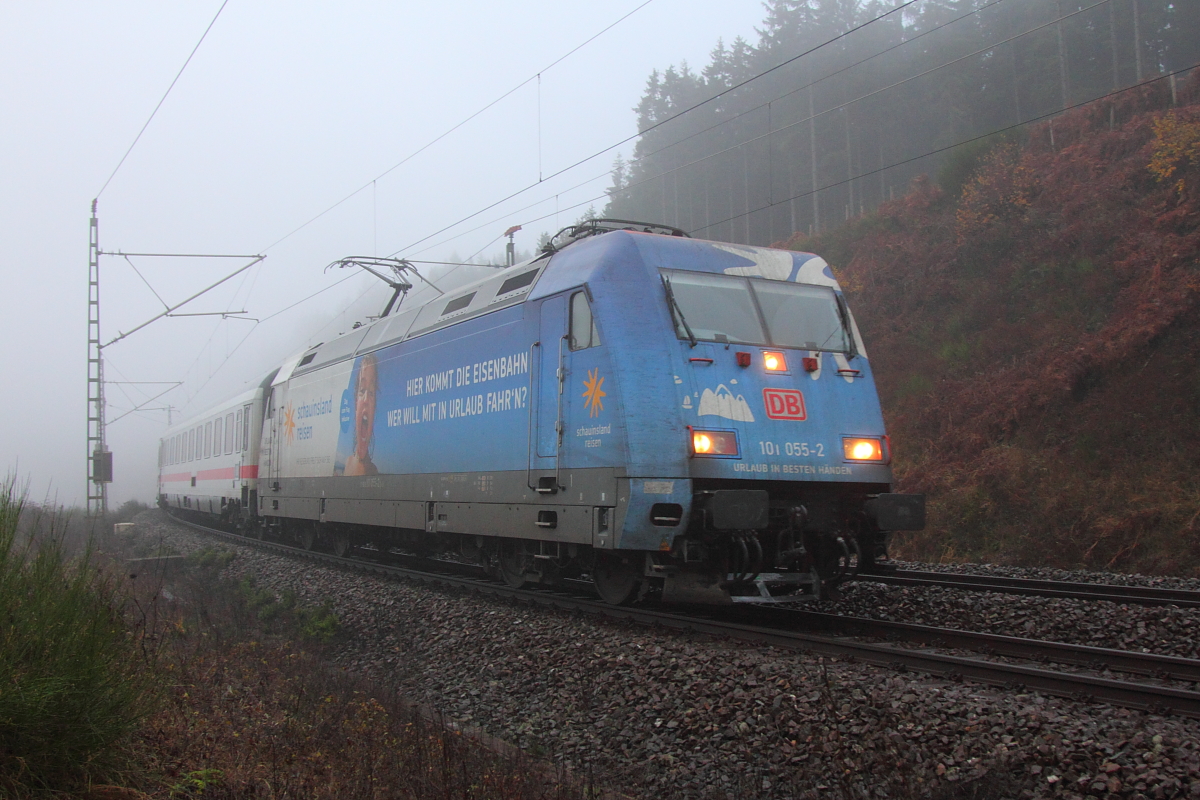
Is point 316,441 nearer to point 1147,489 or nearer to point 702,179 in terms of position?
point 1147,489

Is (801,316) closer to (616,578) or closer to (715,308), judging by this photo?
(715,308)

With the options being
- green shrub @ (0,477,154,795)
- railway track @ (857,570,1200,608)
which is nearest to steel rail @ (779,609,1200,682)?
railway track @ (857,570,1200,608)

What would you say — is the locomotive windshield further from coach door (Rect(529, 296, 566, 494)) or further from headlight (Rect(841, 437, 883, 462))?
coach door (Rect(529, 296, 566, 494))

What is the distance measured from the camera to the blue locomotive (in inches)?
293

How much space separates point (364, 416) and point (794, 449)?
752 centimetres

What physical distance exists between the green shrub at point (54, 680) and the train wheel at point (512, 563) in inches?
213

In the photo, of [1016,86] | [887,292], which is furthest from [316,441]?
[1016,86]

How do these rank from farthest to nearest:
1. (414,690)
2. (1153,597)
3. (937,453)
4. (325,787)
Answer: (937,453), (1153,597), (414,690), (325,787)

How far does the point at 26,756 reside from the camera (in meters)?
3.57

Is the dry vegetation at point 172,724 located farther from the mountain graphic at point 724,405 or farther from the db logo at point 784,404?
the db logo at point 784,404

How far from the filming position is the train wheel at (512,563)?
33.1ft

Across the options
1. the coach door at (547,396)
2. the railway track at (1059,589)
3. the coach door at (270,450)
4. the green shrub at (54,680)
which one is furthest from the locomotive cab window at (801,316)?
the coach door at (270,450)

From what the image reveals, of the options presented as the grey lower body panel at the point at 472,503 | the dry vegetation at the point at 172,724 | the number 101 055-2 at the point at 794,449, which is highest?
the number 101 055-2 at the point at 794,449

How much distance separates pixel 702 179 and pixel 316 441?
31104 millimetres
